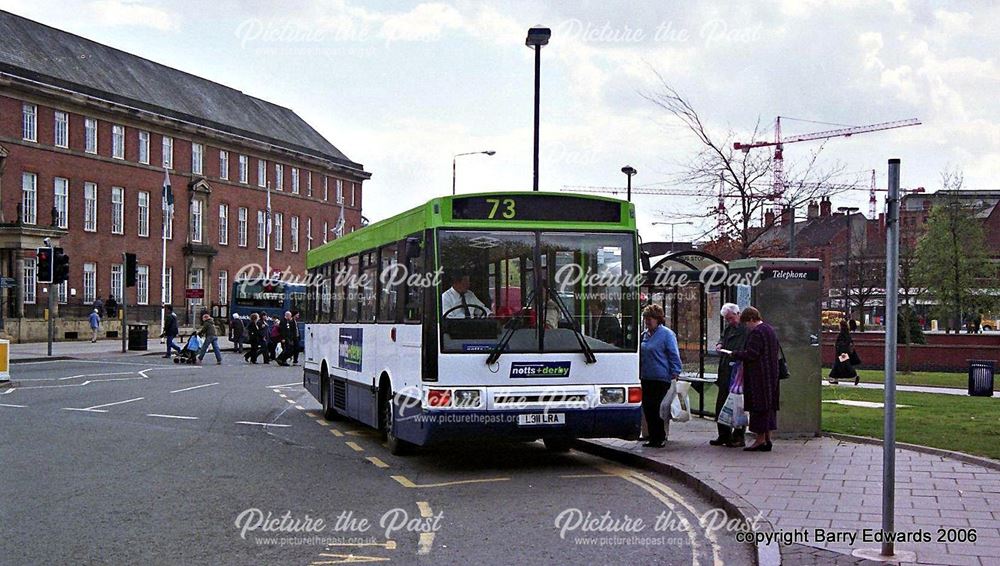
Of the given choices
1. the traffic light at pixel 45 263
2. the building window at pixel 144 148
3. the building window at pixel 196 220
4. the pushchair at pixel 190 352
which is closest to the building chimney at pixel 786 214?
the pushchair at pixel 190 352

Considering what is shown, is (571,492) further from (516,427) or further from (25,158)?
(25,158)

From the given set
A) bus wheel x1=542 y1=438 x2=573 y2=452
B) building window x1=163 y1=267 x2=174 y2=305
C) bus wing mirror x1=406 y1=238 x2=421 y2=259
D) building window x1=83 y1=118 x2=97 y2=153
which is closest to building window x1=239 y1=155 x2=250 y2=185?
building window x1=163 y1=267 x2=174 y2=305

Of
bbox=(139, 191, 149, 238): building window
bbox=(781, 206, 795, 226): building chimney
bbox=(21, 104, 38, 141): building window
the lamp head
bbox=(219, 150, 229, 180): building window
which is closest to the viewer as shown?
the lamp head

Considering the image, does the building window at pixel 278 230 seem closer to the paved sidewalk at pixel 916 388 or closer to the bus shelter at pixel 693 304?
the paved sidewalk at pixel 916 388

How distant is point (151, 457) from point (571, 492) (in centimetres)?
529

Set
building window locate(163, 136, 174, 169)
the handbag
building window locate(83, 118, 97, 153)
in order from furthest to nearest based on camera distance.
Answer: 1. building window locate(163, 136, 174, 169)
2. building window locate(83, 118, 97, 153)
3. the handbag

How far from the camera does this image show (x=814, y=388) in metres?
13.8

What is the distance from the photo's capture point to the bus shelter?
16.1 metres

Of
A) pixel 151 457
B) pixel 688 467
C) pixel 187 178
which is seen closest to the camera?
pixel 688 467

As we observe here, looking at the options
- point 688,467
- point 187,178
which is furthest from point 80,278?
point 688,467

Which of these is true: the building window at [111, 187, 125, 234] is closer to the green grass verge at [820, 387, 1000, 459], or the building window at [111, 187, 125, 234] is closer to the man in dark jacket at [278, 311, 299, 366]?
the man in dark jacket at [278, 311, 299, 366]

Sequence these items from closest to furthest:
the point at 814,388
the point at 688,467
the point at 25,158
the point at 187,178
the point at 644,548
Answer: the point at 644,548 < the point at 688,467 < the point at 814,388 < the point at 25,158 < the point at 187,178

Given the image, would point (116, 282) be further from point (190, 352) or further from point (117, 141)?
point (190, 352)

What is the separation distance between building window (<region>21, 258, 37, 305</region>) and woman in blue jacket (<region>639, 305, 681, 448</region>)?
51475 mm
